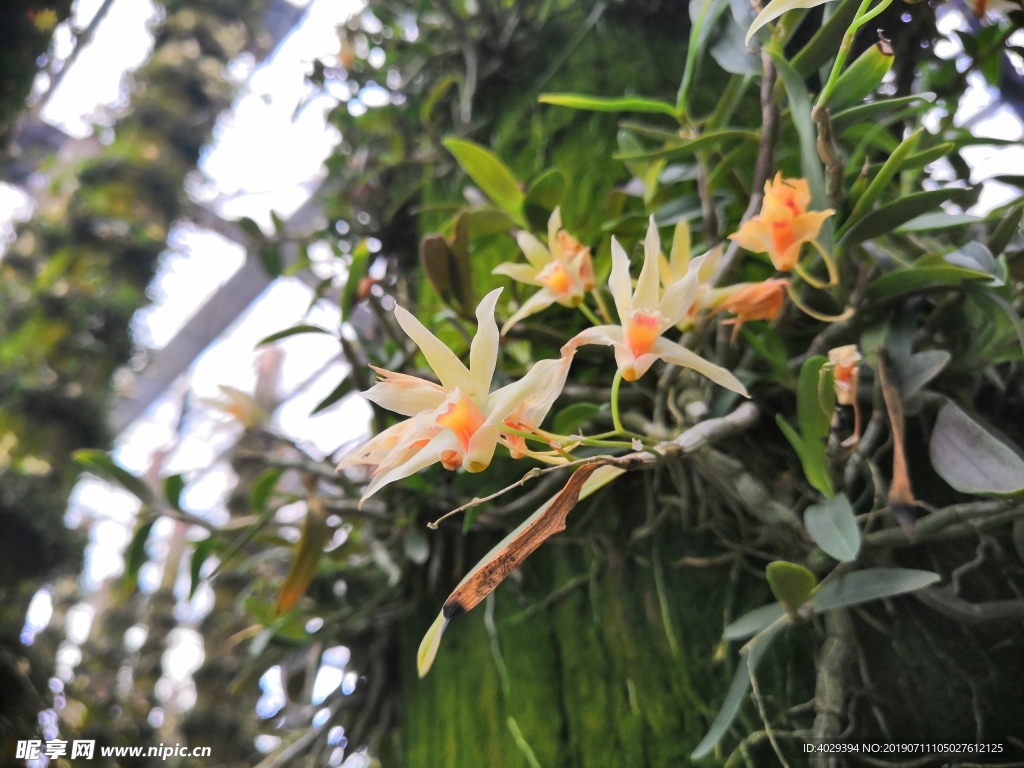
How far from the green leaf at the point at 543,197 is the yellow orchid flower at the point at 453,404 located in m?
0.29

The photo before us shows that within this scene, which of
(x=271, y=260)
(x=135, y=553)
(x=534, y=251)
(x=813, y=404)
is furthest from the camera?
(x=271, y=260)

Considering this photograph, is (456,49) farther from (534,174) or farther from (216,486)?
(216,486)

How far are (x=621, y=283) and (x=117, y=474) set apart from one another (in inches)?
26.1

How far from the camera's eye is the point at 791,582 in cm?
41

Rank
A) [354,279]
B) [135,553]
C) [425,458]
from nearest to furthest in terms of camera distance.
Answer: [425,458], [354,279], [135,553]

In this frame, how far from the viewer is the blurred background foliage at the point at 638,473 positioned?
496mm

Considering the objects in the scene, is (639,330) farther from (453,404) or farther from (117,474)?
(117,474)

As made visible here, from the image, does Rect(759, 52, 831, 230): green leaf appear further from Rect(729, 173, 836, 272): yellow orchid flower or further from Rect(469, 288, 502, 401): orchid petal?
Rect(469, 288, 502, 401): orchid petal

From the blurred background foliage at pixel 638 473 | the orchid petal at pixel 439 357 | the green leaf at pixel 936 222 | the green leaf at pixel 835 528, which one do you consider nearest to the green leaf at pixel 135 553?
the blurred background foliage at pixel 638 473

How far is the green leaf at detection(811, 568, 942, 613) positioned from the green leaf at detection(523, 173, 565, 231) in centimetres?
39

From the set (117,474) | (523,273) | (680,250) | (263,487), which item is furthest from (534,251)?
(117,474)

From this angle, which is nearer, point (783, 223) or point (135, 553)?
point (783, 223)

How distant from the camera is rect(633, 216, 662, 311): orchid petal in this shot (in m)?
0.39

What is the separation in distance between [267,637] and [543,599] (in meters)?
0.36
